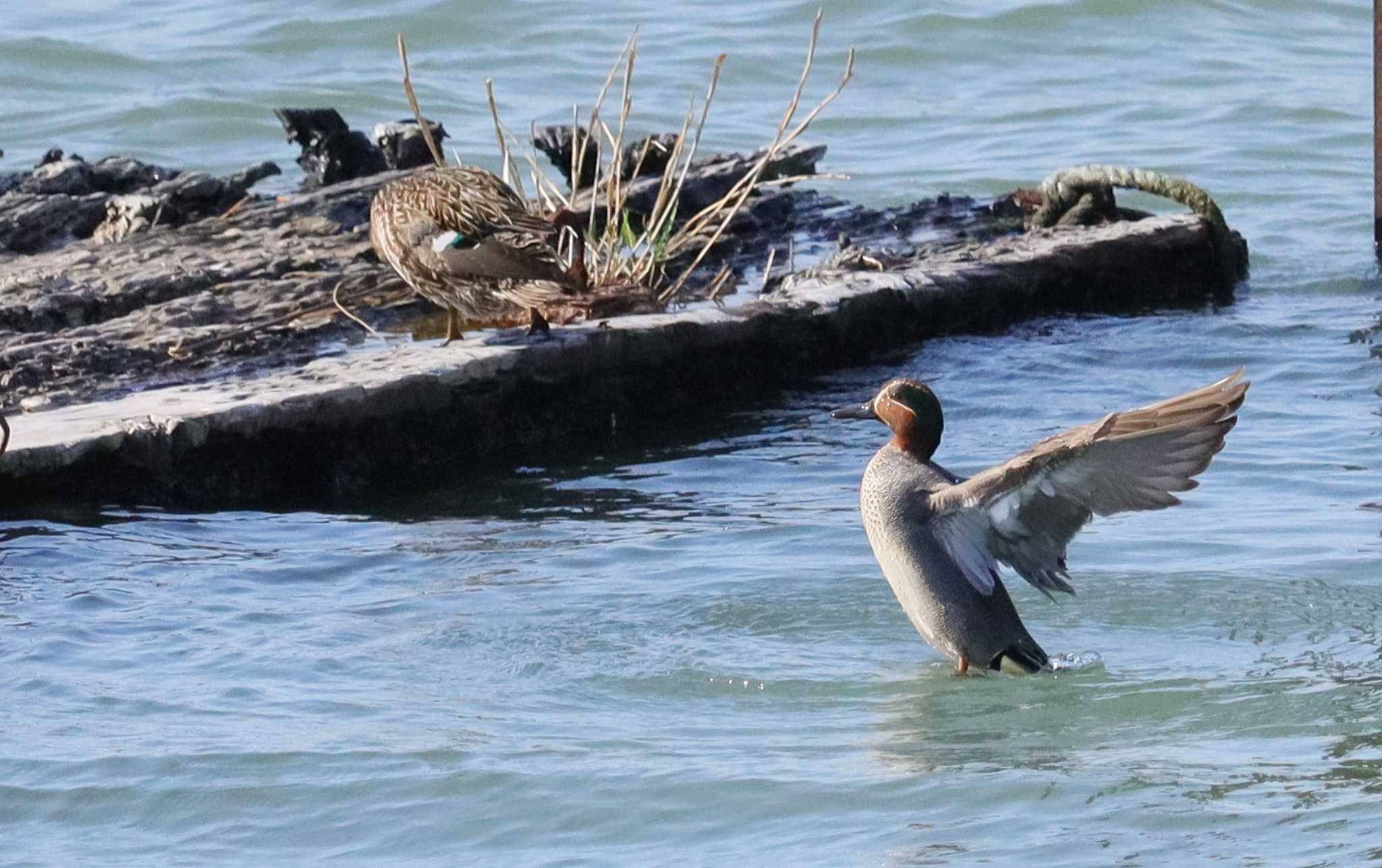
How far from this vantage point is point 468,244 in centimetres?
812

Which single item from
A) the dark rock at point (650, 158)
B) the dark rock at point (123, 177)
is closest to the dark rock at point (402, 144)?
the dark rock at point (650, 158)

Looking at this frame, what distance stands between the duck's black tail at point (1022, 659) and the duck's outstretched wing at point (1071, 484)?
8.0 inches

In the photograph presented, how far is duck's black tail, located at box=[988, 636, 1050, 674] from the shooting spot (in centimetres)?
588

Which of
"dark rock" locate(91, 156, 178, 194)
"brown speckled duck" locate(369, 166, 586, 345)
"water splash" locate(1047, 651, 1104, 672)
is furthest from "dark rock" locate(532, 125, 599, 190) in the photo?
"water splash" locate(1047, 651, 1104, 672)

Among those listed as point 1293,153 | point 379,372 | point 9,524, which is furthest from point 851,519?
point 1293,153

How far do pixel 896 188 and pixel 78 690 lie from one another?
33.0 feet

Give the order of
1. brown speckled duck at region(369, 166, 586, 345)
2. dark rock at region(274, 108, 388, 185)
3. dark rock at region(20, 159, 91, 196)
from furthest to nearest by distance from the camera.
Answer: dark rock at region(274, 108, 388, 185) < dark rock at region(20, 159, 91, 196) < brown speckled duck at region(369, 166, 586, 345)

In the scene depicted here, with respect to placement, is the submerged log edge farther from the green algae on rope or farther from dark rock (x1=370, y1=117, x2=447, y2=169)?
dark rock (x1=370, y1=117, x2=447, y2=169)

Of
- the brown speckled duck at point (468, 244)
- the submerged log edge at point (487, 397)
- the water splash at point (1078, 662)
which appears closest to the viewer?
the water splash at point (1078, 662)

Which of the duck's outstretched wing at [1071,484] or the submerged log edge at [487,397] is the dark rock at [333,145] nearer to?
A: the submerged log edge at [487,397]

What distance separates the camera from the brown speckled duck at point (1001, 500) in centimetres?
525

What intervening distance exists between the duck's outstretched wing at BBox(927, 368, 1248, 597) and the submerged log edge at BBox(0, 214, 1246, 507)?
2.55 metres

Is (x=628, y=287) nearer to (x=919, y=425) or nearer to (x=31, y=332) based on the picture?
(x=31, y=332)

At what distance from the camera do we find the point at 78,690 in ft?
17.9
